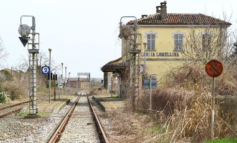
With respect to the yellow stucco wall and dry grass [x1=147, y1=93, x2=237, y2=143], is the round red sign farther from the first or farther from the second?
the yellow stucco wall

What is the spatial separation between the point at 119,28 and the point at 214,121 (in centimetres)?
1342

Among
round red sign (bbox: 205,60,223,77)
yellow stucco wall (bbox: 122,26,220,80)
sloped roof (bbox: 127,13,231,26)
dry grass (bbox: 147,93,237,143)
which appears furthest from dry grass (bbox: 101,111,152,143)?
sloped roof (bbox: 127,13,231,26)

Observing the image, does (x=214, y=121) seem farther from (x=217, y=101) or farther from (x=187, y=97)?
(x=187, y=97)

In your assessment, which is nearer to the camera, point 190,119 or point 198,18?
point 190,119

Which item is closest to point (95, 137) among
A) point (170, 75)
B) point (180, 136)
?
point (180, 136)

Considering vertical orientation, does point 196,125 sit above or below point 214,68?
below

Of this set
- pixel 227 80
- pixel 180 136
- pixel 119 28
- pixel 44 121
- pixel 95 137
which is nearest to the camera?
pixel 180 136

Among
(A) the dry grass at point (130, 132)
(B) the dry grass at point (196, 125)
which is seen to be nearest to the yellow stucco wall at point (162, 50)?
(A) the dry grass at point (130, 132)

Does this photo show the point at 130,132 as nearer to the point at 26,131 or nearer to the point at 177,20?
the point at 26,131

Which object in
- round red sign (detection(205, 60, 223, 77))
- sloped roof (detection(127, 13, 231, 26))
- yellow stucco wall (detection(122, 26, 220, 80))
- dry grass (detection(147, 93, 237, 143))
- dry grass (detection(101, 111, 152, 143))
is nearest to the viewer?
round red sign (detection(205, 60, 223, 77))

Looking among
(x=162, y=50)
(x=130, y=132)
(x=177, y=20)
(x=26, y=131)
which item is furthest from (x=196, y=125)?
(x=177, y=20)

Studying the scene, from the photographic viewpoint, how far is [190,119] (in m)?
11.3

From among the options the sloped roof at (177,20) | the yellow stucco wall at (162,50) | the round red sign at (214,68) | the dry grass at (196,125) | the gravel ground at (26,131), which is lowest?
the gravel ground at (26,131)

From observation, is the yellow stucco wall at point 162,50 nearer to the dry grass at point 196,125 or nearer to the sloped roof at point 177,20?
the sloped roof at point 177,20
